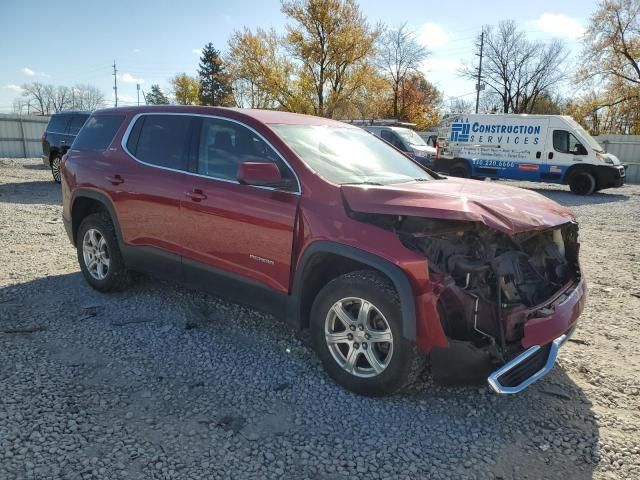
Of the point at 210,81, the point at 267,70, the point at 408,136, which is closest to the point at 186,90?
the point at 210,81

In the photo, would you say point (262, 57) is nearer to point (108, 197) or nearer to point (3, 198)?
point (3, 198)

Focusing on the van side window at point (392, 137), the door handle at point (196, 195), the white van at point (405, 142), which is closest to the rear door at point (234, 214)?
the door handle at point (196, 195)

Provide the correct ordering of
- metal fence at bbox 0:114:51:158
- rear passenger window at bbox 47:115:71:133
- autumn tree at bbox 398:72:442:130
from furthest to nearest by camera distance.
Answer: autumn tree at bbox 398:72:442:130 → metal fence at bbox 0:114:51:158 → rear passenger window at bbox 47:115:71:133

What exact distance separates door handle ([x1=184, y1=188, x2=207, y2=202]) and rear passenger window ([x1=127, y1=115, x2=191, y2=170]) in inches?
11.1

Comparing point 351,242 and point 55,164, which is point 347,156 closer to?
point 351,242

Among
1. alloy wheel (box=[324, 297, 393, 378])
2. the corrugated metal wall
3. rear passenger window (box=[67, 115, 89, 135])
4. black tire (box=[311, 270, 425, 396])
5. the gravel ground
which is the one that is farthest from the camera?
the corrugated metal wall

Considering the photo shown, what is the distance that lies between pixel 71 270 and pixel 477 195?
4852mm

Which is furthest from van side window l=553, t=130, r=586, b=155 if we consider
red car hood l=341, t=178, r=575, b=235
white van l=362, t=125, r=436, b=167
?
red car hood l=341, t=178, r=575, b=235

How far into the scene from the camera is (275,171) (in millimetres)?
3311

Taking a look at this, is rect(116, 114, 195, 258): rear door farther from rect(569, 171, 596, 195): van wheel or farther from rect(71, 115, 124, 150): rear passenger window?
rect(569, 171, 596, 195): van wheel

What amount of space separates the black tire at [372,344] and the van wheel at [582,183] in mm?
14744

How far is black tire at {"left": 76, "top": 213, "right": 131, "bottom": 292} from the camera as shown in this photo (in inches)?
190

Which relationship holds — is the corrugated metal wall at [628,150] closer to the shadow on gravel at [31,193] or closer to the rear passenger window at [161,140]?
the shadow on gravel at [31,193]

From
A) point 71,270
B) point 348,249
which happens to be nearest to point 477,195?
point 348,249
